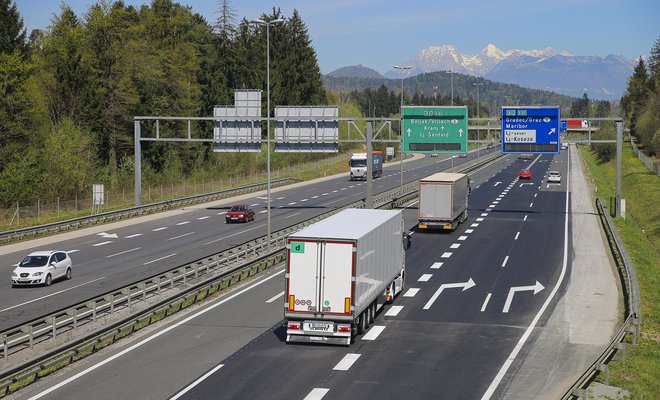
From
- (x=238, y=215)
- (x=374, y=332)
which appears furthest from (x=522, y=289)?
(x=238, y=215)

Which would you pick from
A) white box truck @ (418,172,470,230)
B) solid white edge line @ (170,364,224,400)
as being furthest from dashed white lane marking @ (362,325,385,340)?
white box truck @ (418,172,470,230)

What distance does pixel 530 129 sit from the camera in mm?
63531

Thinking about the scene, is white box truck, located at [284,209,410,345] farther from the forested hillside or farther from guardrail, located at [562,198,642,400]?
the forested hillside

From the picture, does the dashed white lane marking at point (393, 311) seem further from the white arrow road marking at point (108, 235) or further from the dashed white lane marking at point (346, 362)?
the white arrow road marking at point (108, 235)

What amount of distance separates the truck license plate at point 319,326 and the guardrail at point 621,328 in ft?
23.8

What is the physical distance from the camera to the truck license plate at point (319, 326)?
24516 mm

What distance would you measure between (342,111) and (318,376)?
16736 centimetres

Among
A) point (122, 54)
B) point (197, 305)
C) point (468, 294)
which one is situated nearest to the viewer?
point (197, 305)

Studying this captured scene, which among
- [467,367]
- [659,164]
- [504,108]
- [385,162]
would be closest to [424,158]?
[385,162]

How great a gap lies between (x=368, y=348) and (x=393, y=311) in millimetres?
5767

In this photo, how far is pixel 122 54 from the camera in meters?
100

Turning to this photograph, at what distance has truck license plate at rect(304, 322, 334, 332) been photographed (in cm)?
2452

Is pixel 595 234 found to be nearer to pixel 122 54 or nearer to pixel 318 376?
pixel 318 376

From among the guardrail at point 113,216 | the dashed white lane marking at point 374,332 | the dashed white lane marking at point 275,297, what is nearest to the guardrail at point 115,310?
the dashed white lane marking at point 275,297
